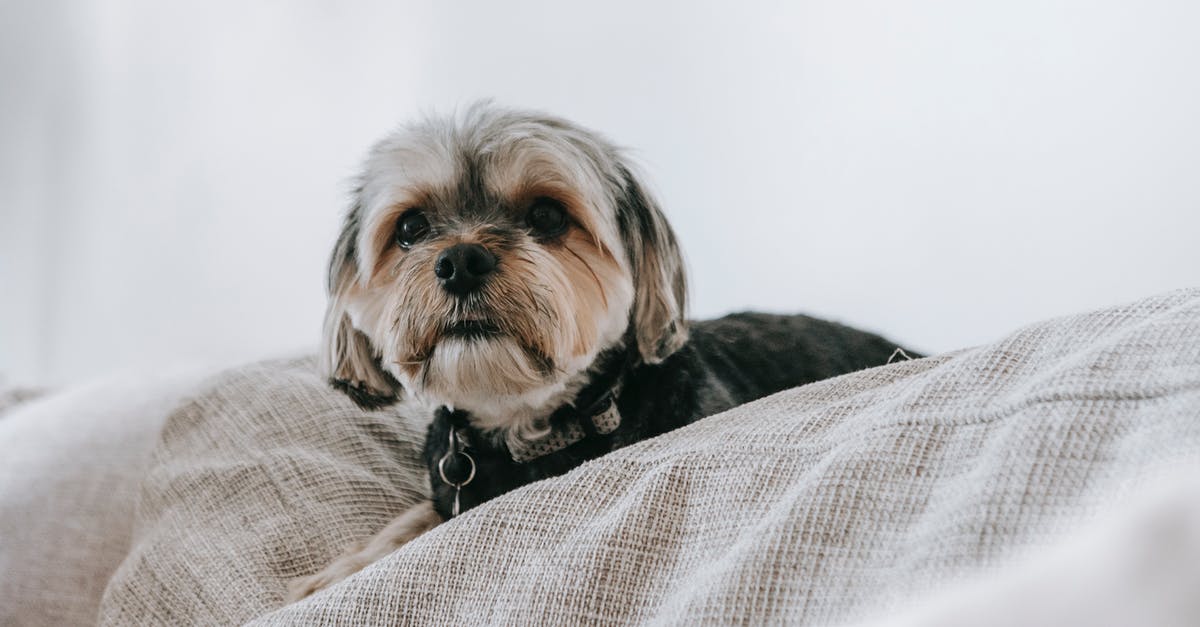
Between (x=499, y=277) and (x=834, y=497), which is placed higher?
(x=834, y=497)

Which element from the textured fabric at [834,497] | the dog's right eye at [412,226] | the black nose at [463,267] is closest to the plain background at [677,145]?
the dog's right eye at [412,226]

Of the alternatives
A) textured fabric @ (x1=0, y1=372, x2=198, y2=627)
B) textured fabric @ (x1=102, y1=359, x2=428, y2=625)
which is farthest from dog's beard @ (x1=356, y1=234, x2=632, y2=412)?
textured fabric @ (x1=0, y1=372, x2=198, y2=627)

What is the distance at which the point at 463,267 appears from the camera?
62.0 inches

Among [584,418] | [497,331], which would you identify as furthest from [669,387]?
[497,331]

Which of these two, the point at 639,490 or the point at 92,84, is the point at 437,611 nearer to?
the point at 639,490

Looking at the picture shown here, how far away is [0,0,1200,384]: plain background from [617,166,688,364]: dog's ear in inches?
7.1

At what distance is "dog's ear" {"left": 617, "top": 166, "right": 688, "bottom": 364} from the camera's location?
1.79 metres

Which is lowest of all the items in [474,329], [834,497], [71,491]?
[71,491]

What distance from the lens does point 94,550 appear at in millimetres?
1711

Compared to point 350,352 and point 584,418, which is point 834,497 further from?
point 350,352

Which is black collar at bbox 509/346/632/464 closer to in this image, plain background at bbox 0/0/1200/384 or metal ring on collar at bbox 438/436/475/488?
metal ring on collar at bbox 438/436/475/488

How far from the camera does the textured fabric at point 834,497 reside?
0.71m

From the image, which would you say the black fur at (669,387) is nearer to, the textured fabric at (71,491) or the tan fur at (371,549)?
the tan fur at (371,549)

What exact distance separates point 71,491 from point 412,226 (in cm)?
75
